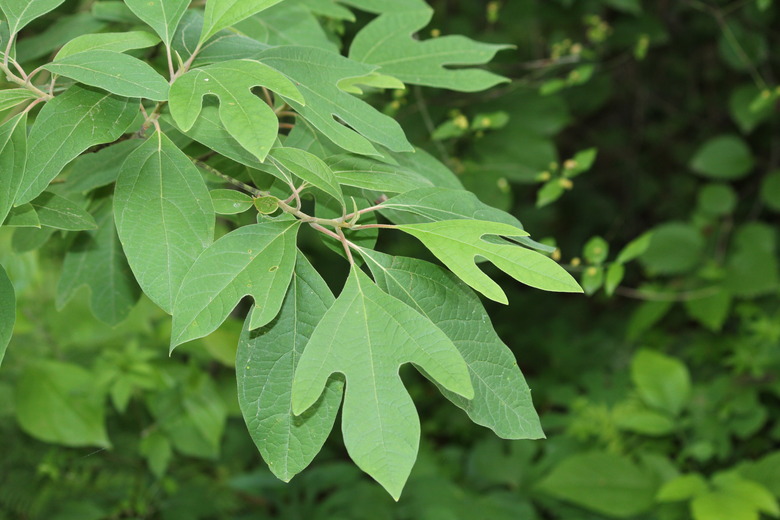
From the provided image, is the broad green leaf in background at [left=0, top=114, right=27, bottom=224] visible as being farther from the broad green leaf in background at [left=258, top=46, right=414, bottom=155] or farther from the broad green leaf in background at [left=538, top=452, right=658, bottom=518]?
the broad green leaf in background at [left=538, top=452, right=658, bottom=518]

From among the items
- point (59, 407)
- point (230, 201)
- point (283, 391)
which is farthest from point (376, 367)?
point (59, 407)

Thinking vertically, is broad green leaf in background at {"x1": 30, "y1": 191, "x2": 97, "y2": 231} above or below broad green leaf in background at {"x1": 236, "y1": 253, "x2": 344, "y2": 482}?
above

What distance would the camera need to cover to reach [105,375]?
1856mm

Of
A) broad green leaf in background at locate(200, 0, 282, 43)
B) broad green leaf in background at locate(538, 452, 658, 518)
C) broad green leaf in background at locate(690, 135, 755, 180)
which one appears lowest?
broad green leaf in background at locate(538, 452, 658, 518)

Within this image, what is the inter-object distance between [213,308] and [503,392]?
0.30 meters

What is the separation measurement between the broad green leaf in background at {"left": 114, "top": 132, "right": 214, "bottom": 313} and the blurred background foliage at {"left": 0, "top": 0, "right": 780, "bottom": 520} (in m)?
0.36

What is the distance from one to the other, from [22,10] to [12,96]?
12 centimetres

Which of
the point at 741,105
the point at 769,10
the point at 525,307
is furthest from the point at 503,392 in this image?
the point at 525,307

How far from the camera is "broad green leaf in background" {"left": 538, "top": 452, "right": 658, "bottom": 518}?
2184 mm

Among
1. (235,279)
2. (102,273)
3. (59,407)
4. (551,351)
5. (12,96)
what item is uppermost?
(12,96)

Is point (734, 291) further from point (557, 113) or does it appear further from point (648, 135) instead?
point (648, 135)

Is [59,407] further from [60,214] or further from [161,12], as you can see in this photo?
[161,12]

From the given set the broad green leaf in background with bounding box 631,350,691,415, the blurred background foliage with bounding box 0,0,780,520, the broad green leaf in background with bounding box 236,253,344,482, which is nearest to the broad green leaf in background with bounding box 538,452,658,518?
the blurred background foliage with bounding box 0,0,780,520

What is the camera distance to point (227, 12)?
77 centimetres
